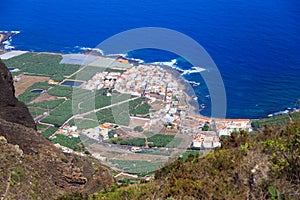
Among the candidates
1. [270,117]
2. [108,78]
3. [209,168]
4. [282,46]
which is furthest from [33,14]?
[209,168]

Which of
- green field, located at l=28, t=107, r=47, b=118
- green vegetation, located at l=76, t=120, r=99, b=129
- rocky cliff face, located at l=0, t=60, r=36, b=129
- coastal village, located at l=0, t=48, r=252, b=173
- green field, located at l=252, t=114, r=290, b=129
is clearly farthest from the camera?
green field, located at l=28, t=107, r=47, b=118

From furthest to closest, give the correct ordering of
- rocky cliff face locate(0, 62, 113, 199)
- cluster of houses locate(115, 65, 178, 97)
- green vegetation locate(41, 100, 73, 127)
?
cluster of houses locate(115, 65, 178, 97)
green vegetation locate(41, 100, 73, 127)
rocky cliff face locate(0, 62, 113, 199)

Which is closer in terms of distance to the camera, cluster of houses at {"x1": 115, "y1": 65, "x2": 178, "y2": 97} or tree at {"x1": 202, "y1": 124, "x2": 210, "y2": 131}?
tree at {"x1": 202, "y1": 124, "x2": 210, "y2": 131}

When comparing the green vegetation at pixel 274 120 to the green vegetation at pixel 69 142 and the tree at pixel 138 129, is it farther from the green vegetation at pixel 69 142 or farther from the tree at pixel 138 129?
the green vegetation at pixel 69 142

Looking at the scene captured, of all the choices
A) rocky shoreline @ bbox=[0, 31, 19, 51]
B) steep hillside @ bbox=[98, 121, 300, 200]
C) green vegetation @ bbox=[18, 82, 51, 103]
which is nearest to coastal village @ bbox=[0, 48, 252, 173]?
green vegetation @ bbox=[18, 82, 51, 103]

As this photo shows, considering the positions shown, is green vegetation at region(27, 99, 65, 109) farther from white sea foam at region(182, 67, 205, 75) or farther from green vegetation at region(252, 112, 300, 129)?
green vegetation at region(252, 112, 300, 129)

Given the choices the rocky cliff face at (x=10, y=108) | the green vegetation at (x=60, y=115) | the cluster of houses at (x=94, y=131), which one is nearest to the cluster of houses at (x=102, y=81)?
the green vegetation at (x=60, y=115)

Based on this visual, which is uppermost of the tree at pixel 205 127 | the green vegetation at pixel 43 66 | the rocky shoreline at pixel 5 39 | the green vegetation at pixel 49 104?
the rocky shoreline at pixel 5 39

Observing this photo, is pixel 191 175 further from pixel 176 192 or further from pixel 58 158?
pixel 58 158
